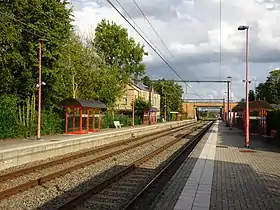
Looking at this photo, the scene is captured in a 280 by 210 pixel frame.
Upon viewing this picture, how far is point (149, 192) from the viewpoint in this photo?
11.0m

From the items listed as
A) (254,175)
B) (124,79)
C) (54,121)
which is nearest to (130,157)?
(254,175)

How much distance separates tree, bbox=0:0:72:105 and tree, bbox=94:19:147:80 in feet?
110

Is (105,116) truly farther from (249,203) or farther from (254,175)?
(249,203)

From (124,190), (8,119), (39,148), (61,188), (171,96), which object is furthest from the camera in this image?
(171,96)

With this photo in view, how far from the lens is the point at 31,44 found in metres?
31.2

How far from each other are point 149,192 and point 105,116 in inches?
1535

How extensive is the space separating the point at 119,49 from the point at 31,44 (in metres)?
Answer: 37.5

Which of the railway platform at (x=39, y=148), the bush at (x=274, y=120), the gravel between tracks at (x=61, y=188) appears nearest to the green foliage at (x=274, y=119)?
the bush at (x=274, y=120)

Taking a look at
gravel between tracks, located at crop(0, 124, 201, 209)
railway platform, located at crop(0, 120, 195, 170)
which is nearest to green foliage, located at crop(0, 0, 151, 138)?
railway platform, located at crop(0, 120, 195, 170)

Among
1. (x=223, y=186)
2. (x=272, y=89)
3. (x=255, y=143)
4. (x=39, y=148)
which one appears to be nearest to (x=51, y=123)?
(x=39, y=148)

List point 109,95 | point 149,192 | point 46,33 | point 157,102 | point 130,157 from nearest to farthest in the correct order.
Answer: point 149,192
point 130,157
point 46,33
point 109,95
point 157,102

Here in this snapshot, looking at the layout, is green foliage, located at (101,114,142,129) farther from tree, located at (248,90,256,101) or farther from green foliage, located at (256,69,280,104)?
tree, located at (248,90,256,101)

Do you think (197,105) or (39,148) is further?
(197,105)

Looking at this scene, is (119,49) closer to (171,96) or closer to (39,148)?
(171,96)
